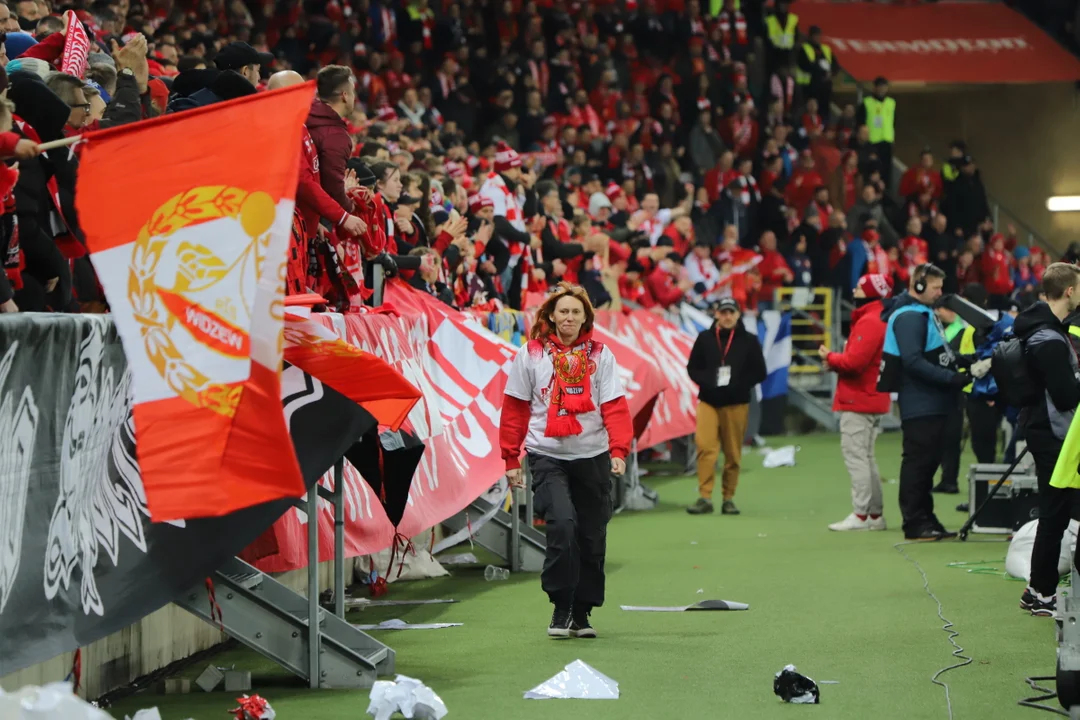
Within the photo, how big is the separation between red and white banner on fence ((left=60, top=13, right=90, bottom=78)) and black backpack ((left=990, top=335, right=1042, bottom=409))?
532 cm

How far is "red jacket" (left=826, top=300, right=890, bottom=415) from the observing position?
1396cm

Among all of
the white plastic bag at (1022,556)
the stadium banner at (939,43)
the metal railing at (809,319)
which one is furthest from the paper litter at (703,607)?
the stadium banner at (939,43)

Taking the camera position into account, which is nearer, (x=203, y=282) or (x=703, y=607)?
(x=203, y=282)

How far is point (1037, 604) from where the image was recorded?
9.24 meters

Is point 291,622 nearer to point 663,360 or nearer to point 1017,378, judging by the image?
point 1017,378

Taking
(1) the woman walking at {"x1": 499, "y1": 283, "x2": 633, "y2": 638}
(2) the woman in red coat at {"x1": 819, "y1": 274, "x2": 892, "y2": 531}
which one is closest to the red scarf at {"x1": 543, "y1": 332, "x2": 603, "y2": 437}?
(1) the woman walking at {"x1": 499, "y1": 283, "x2": 633, "y2": 638}

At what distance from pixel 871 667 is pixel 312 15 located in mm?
17359

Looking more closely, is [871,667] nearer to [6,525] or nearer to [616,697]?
[616,697]

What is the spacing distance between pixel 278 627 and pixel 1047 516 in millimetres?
4114

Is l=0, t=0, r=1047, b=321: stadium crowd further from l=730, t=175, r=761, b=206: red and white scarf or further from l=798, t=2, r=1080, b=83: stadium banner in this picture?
l=798, t=2, r=1080, b=83: stadium banner

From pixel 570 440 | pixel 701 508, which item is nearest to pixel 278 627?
pixel 570 440

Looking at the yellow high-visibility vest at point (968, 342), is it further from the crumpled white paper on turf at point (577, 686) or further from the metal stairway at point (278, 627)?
the metal stairway at point (278, 627)

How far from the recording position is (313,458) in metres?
7.02

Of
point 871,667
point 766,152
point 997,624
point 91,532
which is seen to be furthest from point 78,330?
point 766,152
